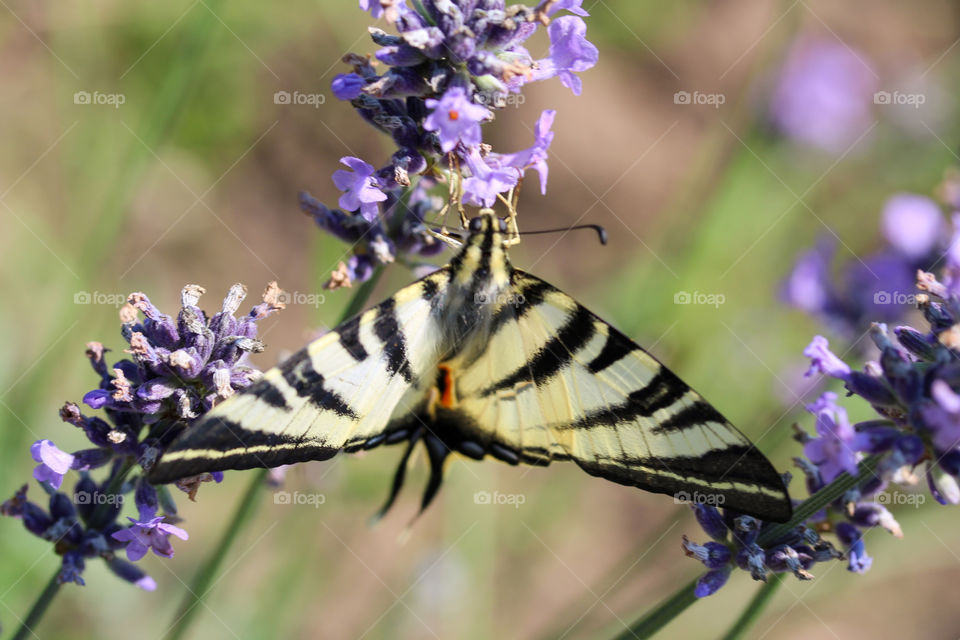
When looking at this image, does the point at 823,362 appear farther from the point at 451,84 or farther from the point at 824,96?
the point at 824,96

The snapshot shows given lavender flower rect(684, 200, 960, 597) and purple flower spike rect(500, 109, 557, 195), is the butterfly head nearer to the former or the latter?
purple flower spike rect(500, 109, 557, 195)

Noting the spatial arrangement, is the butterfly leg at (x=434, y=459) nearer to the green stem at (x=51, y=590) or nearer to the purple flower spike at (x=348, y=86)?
the green stem at (x=51, y=590)

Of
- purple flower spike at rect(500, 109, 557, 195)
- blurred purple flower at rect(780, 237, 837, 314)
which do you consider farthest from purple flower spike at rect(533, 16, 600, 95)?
blurred purple flower at rect(780, 237, 837, 314)

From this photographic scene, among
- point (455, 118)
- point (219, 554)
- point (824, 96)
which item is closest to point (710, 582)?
point (455, 118)

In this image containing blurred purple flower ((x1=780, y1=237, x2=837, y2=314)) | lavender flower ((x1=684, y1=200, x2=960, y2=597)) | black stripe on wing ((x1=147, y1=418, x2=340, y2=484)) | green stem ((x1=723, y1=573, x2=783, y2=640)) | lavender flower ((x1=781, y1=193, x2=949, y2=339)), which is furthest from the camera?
blurred purple flower ((x1=780, y1=237, x2=837, y2=314))

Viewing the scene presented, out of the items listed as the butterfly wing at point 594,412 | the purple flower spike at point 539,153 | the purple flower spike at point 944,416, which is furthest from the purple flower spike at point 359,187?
the purple flower spike at point 944,416

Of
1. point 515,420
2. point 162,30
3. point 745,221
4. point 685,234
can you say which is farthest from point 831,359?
point 162,30
